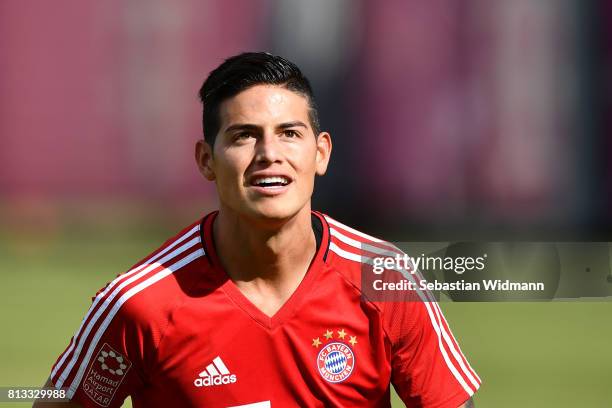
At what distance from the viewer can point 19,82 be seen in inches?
422

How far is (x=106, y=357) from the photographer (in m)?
2.95

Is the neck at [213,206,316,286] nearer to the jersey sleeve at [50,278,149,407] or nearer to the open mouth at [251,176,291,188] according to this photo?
the open mouth at [251,176,291,188]

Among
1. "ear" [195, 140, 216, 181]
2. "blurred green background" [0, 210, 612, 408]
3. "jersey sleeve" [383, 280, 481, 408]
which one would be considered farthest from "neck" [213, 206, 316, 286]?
"blurred green background" [0, 210, 612, 408]

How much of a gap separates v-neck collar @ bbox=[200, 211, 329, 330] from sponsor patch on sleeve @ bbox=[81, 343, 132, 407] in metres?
0.40

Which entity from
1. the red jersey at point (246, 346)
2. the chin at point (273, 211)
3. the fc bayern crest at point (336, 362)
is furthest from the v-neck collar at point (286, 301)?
the chin at point (273, 211)

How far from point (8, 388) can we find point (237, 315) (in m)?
2.93

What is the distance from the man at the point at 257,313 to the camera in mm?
2928

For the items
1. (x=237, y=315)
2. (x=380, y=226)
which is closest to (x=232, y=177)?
(x=237, y=315)

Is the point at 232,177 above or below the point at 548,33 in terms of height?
below

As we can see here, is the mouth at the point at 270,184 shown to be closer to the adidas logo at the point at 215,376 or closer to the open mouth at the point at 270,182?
the open mouth at the point at 270,182

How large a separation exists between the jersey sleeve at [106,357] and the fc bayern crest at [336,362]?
0.57 m

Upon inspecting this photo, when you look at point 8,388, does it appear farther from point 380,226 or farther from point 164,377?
point 380,226

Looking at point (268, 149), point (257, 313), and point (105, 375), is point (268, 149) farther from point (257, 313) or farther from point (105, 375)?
point (105, 375)

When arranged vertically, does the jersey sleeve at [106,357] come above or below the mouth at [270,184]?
below
